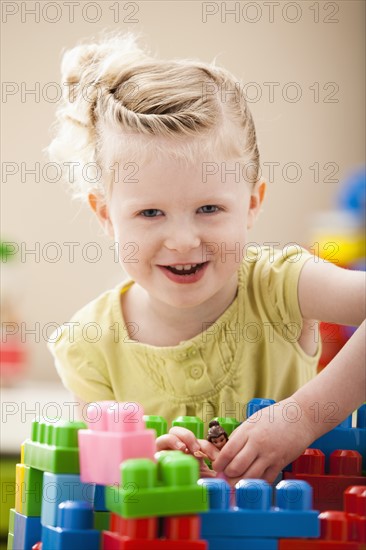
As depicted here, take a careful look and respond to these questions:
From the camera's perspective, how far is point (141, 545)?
443mm

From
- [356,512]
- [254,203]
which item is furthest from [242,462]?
[254,203]

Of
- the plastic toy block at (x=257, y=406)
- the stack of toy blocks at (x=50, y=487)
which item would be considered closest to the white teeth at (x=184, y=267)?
the plastic toy block at (x=257, y=406)

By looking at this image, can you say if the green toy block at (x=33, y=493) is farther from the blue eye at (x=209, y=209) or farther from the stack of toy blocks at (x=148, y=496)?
the blue eye at (x=209, y=209)

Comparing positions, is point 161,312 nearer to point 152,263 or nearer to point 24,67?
point 152,263

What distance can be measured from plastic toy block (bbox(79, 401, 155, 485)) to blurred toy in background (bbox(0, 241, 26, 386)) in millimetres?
1165

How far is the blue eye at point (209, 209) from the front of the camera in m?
0.87

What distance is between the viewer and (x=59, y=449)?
20.5 inches

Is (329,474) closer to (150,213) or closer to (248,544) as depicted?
(248,544)

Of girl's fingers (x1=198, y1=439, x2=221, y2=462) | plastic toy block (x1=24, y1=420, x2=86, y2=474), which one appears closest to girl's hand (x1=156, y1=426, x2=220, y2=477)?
girl's fingers (x1=198, y1=439, x2=221, y2=462)

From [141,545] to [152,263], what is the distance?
1.62 feet

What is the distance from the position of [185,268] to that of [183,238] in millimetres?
A: 65

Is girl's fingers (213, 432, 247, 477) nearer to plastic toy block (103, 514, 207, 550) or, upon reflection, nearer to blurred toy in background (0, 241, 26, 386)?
plastic toy block (103, 514, 207, 550)

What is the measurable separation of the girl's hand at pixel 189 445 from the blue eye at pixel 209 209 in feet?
0.93

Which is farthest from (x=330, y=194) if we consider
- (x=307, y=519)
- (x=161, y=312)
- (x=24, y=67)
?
(x=307, y=519)
